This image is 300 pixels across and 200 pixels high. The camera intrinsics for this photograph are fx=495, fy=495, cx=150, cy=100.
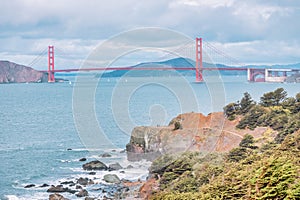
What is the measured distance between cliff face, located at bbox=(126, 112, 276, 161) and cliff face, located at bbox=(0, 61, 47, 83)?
64.0m

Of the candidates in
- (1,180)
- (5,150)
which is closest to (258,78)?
(5,150)

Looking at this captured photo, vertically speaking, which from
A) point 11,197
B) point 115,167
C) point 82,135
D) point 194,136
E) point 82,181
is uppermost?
point 82,135

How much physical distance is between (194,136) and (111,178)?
3.37m

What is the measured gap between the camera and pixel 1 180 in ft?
57.5

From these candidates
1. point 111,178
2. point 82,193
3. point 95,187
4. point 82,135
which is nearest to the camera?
point 82,135

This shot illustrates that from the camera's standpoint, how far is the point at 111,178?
16.6 m

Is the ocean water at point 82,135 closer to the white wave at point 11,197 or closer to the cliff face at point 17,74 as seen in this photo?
the white wave at point 11,197

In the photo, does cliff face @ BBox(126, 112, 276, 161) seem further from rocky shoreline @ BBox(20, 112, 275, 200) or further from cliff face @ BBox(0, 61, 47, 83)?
cliff face @ BBox(0, 61, 47, 83)

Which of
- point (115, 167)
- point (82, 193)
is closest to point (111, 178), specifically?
point (82, 193)

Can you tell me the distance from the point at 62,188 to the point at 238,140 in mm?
5857

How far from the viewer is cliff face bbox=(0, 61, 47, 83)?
7947cm

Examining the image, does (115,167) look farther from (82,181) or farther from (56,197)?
(56,197)

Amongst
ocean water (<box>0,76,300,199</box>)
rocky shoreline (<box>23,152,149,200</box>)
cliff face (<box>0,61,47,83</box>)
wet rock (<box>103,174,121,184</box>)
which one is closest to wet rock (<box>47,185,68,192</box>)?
rocky shoreline (<box>23,152,149,200</box>)

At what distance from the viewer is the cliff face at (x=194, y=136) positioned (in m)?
15.2
